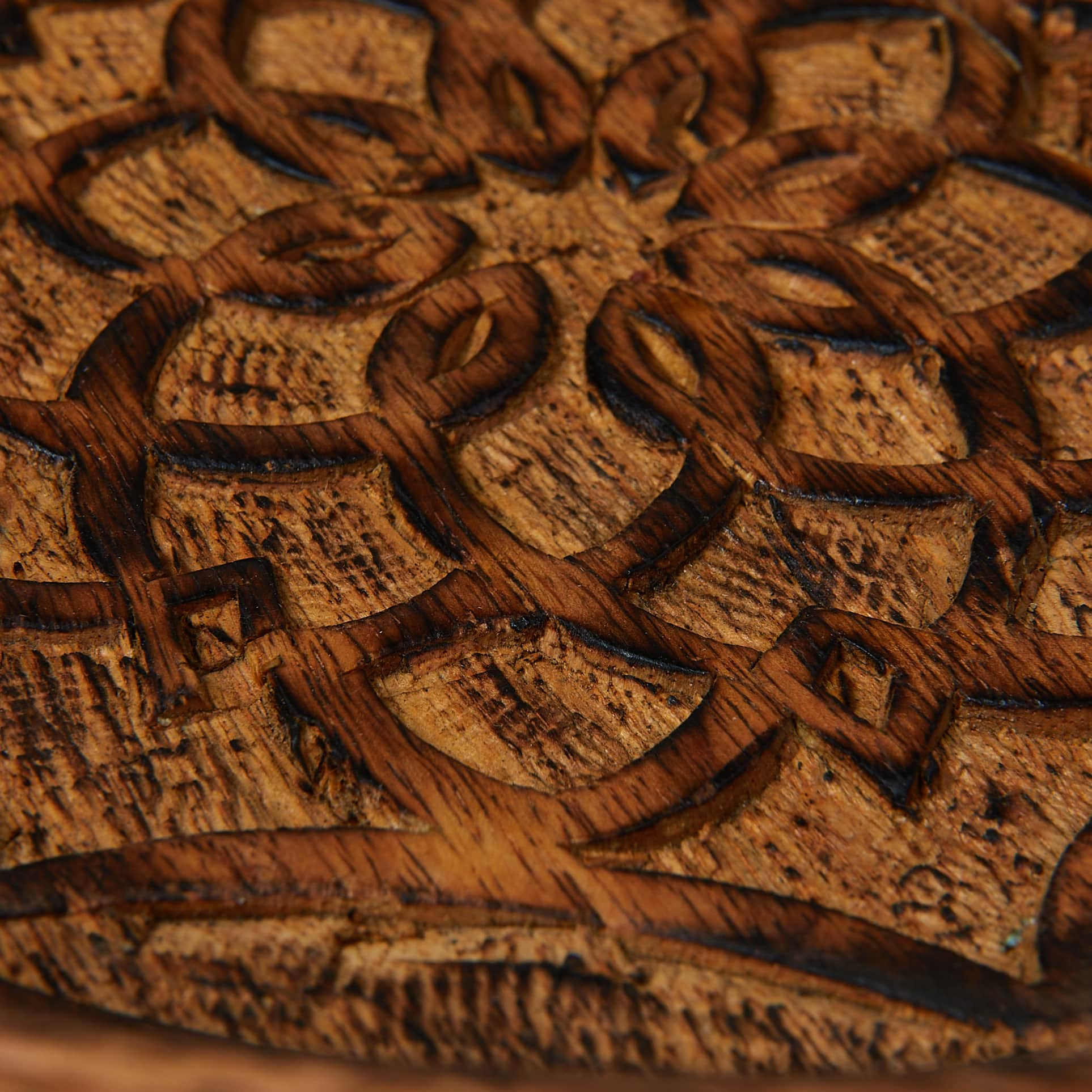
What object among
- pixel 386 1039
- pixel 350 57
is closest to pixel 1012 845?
pixel 386 1039

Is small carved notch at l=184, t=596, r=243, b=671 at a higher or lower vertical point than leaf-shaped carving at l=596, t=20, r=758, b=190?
lower

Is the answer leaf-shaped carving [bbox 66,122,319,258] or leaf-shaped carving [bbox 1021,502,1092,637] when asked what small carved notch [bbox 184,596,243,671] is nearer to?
leaf-shaped carving [bbox 66,122,319,258]

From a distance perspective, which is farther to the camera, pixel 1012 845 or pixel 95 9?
pixel 95 9

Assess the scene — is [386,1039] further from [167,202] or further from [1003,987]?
[167,202]

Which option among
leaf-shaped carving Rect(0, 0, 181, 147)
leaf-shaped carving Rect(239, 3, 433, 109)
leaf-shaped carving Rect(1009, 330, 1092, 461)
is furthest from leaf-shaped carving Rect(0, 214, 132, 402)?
leaf-shaped carving Rect(1009, 330, 1092, 461)

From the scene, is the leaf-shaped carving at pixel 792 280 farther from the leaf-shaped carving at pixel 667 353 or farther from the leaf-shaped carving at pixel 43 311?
the leaf-shaped carving at pixel 43 311

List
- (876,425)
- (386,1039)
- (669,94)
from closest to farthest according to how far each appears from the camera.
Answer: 1. (386,1039)
2. (876,425)
3. (669,94)

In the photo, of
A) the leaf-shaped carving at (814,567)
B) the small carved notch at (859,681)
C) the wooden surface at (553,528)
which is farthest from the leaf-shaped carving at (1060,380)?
the small carved notch at (859,681)
